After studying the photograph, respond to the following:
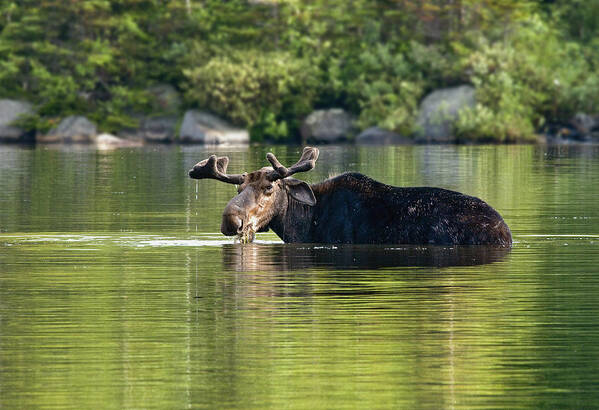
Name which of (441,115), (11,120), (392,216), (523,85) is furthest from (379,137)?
(392,216)

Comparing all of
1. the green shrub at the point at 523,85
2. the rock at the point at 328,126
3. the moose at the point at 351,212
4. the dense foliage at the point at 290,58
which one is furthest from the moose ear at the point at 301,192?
the rock at the point at 328,126

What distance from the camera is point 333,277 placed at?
1662 centimetres

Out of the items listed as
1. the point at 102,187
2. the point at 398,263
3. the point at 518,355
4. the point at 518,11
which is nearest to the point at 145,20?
the point at 518,11

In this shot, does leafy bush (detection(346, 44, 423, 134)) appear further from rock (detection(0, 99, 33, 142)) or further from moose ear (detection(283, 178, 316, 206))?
moose ear (detection(283, 178, 316, 206))

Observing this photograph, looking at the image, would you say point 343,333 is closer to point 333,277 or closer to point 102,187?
point 333,277

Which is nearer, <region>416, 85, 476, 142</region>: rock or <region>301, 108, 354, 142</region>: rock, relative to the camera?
<region>416, 85, 476, 142</region>: rock

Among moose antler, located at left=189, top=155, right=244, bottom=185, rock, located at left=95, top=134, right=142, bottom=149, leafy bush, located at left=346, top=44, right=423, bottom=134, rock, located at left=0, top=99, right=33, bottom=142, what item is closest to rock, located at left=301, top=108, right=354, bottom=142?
leafy bush, located at left=346, top=44, right=423, bottom=134

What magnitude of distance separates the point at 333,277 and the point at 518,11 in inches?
2489

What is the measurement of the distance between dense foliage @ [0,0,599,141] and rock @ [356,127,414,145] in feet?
1.96

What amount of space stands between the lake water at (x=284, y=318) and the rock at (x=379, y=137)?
4781 cm

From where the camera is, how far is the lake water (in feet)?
34.7

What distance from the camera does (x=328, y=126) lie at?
252ft

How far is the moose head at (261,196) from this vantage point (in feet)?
64.8

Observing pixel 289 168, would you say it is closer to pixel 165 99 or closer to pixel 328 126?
pixel 328 126
